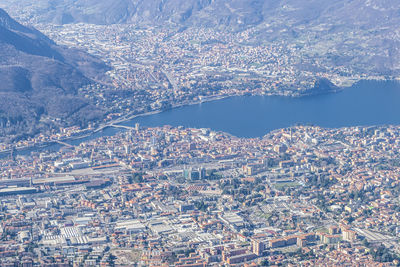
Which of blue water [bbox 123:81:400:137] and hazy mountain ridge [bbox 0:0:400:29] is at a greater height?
hazy mountain ridge [bbox 0:0:400:29]

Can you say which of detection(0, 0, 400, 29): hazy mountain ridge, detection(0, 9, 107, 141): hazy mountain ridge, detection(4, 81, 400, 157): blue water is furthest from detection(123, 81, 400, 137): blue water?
detection(0, 0, 400, 29): hazy mountain ridge

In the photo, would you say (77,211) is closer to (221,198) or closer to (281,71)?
(221,198)

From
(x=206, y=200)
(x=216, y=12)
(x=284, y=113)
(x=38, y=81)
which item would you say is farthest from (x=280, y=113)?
(x=216, y=12)

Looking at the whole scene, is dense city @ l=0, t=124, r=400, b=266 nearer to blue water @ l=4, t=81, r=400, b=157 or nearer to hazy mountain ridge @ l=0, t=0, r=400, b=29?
blue water @ l=4, t=81, r=400, b=157

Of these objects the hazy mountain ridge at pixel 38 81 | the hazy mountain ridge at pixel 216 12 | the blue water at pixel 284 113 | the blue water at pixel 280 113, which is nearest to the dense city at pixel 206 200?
the blue water at pixel 280 113

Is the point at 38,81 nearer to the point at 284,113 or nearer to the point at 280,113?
the point at 280,113

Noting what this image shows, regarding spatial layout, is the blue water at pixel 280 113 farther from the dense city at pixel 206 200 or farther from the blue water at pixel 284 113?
the dense city at pixel 206 200

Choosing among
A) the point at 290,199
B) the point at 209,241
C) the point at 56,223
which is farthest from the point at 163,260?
the point at 290,199
